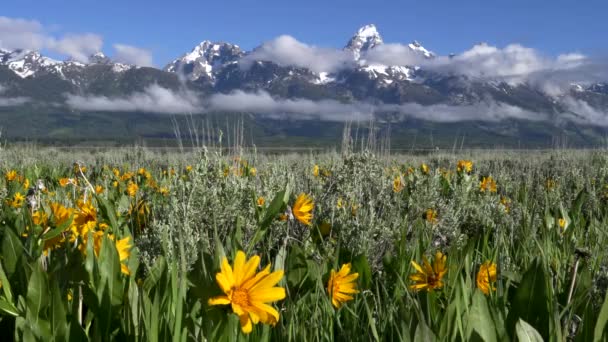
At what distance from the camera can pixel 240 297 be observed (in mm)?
1135

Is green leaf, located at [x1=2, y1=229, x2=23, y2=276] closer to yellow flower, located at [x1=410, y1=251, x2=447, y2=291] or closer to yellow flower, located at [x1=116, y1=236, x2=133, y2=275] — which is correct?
yellow flower, located at [x1=116, y1=236, x2=133, y2=275]

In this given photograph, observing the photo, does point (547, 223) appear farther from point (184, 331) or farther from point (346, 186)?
point (184, 331)

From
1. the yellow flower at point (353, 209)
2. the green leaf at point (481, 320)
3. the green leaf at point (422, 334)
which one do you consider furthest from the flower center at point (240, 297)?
the yellow flower at point (353, 209)

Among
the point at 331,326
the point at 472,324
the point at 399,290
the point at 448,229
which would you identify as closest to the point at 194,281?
the point at 331,326

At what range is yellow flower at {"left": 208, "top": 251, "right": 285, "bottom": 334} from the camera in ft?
3.64

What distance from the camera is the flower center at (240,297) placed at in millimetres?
1127

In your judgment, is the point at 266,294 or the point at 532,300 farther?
the point at 532,300

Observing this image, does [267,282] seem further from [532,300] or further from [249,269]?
[532,300]

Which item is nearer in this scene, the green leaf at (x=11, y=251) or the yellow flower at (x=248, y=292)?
the yellow flower at (x=248, y=292)

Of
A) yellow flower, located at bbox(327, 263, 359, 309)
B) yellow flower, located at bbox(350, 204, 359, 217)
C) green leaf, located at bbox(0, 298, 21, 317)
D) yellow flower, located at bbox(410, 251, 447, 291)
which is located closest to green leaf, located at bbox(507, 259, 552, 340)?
yellow flower, located at bbox(410, 251, 447, 291)

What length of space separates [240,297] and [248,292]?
2 cm

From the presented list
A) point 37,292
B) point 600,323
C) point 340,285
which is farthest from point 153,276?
point 600,323

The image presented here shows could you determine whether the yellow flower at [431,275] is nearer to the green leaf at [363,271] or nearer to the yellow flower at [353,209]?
the green leaf at [363,271]

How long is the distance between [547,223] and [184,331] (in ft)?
8.18
